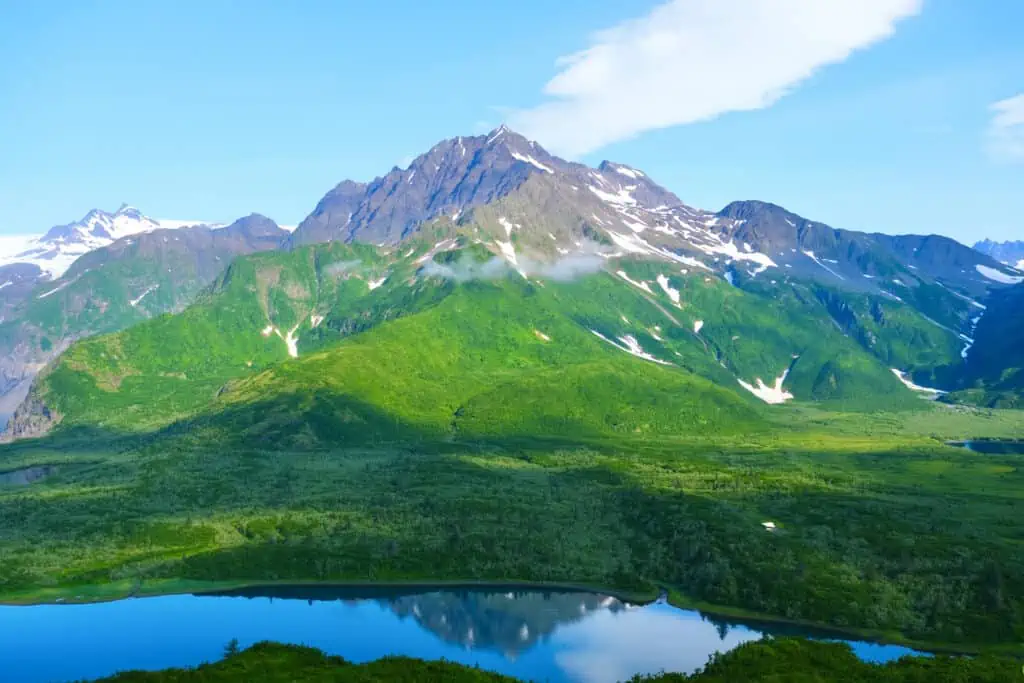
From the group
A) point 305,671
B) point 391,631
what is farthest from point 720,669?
point 391,631

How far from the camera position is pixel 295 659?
11119 centimetres

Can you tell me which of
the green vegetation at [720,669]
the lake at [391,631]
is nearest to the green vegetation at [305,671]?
the green vegetation at [720,669]

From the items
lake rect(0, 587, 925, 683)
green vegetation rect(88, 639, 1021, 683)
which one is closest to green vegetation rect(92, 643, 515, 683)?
green vegetation rect(88, 639, 1021, 683)

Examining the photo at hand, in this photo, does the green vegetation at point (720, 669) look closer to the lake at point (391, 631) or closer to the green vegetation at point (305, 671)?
the green vegetation at point (305, 671)

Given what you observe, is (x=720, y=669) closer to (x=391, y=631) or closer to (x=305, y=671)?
(x=305, y=671)

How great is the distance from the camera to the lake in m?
135

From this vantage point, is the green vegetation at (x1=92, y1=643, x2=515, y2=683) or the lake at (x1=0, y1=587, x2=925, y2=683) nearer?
the green vegetation at (x1=92, y1=643, x2=515, y2=683)

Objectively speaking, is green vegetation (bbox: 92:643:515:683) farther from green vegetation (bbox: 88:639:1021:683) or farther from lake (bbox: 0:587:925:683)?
lake (bbox: 0:587:925:683)

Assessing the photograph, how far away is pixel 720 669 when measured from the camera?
11225cm

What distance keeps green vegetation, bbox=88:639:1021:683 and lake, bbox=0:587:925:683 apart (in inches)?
803

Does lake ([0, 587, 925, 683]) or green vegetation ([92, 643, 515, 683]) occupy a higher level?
green vegetation ([92, 643, 515, 683])

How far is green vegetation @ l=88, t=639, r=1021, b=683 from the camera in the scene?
10256 centimetres

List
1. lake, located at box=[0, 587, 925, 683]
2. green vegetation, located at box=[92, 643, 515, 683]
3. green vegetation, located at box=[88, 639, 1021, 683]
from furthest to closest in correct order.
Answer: lake, located at box=[0, 587, 925, 683] → green vegetation, located at box=[88, 639, 1021, 683] → green vegetation, located at box=[92, 643, 515, 683]

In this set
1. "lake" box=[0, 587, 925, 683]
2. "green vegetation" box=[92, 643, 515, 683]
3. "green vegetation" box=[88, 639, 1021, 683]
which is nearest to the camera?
"green vegetation" box=[92, 643, 515, 683]
